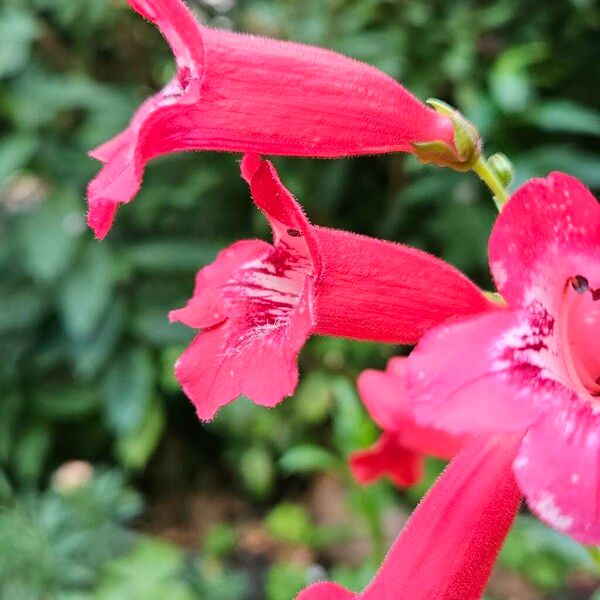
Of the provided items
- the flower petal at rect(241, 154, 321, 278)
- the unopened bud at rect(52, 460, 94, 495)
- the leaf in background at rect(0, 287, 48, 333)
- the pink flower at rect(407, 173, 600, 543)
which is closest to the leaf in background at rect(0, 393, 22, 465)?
the leaf in background at rect(0, 287, 48, 333)

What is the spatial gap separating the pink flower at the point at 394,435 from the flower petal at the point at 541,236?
0.24 meters

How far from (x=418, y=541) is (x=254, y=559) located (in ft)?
5.52

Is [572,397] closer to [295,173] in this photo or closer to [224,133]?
[224,133]

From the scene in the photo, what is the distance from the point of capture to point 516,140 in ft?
5.97

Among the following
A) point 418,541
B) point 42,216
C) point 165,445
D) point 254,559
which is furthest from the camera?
point 165,445

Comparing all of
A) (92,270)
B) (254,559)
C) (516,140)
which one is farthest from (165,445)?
(516,140)

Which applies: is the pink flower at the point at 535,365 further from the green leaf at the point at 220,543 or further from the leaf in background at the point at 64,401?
the leaf in background at the point at 64,401

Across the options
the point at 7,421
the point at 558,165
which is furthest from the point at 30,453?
the point at 558,165

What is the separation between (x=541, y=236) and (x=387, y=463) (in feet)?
1.24

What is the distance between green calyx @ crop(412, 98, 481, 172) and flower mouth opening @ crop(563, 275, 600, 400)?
10 cm

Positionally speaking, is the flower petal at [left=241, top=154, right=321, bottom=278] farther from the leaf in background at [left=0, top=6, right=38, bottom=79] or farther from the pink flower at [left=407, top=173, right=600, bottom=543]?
the leaf in background at [left=0, top=6, right=38, bottom=79]

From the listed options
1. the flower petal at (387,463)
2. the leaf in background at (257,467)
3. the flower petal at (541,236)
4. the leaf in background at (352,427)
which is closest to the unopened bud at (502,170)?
the flower petal at (541,236)

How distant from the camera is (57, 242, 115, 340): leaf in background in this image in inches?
70.7

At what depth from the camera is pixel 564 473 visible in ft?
1.03
